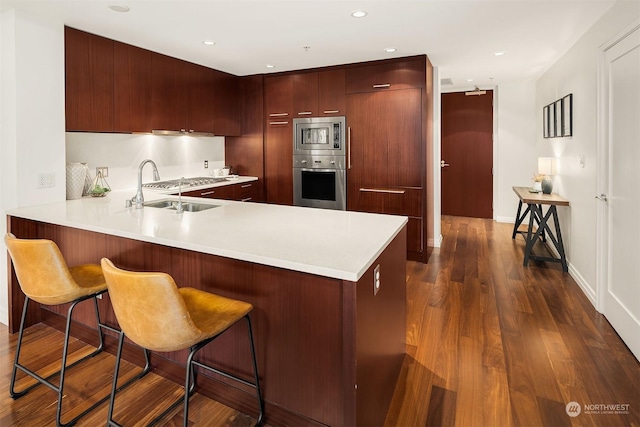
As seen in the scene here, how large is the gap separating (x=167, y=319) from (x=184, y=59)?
147 inches

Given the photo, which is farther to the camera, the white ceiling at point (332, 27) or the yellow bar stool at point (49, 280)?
the white ceiling at point (332, 27)

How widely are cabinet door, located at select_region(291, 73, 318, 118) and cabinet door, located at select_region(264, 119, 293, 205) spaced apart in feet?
0.79

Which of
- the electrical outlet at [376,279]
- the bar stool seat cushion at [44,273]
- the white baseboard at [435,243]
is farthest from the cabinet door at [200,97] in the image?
the electrical outlet at [376,279]

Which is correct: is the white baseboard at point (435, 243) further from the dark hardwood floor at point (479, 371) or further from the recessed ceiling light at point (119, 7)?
the recessed ceiling light at point (119, 7)

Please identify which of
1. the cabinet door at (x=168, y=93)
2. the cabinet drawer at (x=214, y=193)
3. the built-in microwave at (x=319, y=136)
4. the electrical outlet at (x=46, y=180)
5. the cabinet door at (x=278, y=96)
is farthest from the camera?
the cabinet door at (x=278, y=96)

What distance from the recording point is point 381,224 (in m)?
2.14

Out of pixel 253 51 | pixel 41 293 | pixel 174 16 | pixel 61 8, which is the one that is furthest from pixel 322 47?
pixel 41 293

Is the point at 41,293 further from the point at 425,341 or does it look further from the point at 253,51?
the point at 253,51

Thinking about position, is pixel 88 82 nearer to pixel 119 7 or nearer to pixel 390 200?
pixel 119 7

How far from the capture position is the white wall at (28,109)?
2.78 meters

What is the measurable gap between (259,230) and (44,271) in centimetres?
110

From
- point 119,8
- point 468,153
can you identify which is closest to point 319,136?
point 119,8

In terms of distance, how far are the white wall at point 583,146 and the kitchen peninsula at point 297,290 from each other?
2.16m

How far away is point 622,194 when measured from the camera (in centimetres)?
265
